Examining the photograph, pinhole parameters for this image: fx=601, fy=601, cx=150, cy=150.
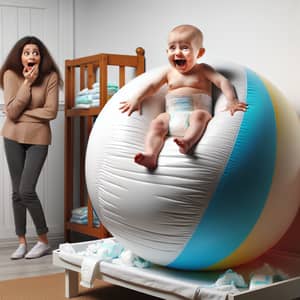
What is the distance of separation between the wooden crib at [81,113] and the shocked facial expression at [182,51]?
1262 millimetres

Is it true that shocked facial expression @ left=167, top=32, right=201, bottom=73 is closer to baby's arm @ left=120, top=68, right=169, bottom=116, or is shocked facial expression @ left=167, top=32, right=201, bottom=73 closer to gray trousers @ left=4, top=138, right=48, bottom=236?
baby's arm @ left=120, top=68, right=169, bottom=116

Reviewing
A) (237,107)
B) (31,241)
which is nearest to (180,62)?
(237,107)

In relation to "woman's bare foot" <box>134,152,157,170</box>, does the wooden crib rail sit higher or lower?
higher

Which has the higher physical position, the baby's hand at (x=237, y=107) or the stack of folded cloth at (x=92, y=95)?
the stack of folded cloth at (x=92, y=95)

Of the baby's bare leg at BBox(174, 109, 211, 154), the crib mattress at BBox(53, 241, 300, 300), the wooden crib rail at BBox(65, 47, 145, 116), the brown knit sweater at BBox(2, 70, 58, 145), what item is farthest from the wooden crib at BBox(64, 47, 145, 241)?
the baby's bare leg at BBox(174, 109, 211, 154)

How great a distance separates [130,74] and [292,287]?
213 centimetres

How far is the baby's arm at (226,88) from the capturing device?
7.28 feet

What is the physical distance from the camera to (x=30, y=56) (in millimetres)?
3670

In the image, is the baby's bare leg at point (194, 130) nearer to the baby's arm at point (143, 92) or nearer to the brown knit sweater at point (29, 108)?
the baby's arm at point (143, 92)

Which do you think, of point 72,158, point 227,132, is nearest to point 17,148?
point 72,158

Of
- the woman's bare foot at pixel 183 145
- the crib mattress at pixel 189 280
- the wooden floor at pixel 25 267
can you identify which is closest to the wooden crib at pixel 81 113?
the wooden floor at pixel 25 267

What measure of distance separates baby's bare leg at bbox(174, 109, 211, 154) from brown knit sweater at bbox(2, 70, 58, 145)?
1.63m

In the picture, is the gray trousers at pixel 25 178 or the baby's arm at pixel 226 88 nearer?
the baby's arm at pixel 226 88

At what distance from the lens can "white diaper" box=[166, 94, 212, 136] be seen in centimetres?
232
